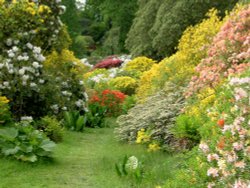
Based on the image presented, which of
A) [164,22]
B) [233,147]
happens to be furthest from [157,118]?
[164,22]

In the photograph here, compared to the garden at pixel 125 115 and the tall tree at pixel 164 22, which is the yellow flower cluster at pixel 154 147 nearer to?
the garden at pixel 125 115

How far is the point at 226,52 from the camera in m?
9.75

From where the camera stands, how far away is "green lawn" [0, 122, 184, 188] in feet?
24.4

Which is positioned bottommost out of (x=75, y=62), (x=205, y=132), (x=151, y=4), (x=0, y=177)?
(x=0, y=177)

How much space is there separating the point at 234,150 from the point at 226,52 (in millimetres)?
5326

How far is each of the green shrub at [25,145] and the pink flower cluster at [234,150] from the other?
4.24 meters

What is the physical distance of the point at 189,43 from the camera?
40.6ft

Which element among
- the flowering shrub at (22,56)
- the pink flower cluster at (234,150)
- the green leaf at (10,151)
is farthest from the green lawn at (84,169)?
the pink flower cluster at (234,150)

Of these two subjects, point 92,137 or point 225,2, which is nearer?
point 92,137

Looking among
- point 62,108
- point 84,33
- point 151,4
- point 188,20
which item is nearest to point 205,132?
point 62,108

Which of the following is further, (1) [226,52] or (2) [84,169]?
(1) [226,52]

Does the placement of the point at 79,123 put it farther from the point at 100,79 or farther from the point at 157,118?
the point at 100,79

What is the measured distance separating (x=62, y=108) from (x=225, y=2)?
39.6 feet

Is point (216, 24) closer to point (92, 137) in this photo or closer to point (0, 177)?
point (92, 137)
